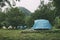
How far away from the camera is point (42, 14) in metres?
42.4

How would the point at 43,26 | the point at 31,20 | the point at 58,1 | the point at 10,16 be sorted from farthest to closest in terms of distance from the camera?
the point at 31,20 < the point at 10,16 < the point at 43,26 < the point at 58,1

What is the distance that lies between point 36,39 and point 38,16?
33102 mm

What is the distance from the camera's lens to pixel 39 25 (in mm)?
23531

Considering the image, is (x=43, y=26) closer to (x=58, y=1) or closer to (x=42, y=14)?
(x=58, y=1)

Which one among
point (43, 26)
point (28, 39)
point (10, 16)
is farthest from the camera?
point (10, 16)

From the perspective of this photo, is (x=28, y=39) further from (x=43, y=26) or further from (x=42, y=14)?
(x=42, y=14)

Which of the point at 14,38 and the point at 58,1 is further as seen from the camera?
the point at 58,1

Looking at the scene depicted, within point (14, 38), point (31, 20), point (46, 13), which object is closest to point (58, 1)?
point (14, 38)

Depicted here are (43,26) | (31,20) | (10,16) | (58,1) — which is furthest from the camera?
(31,20)

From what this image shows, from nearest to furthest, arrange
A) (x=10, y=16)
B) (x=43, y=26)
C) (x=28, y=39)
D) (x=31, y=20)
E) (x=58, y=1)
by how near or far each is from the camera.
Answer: (x=28, y=39) < (x=58, y=1) < (x=43, y=26) < (x=10, y=16) < (x=31, y=20)

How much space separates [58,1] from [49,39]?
200cm

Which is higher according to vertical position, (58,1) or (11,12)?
(58,1)

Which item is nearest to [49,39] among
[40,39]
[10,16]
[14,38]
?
[40,39]

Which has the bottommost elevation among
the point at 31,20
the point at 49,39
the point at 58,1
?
the point at 31,20
